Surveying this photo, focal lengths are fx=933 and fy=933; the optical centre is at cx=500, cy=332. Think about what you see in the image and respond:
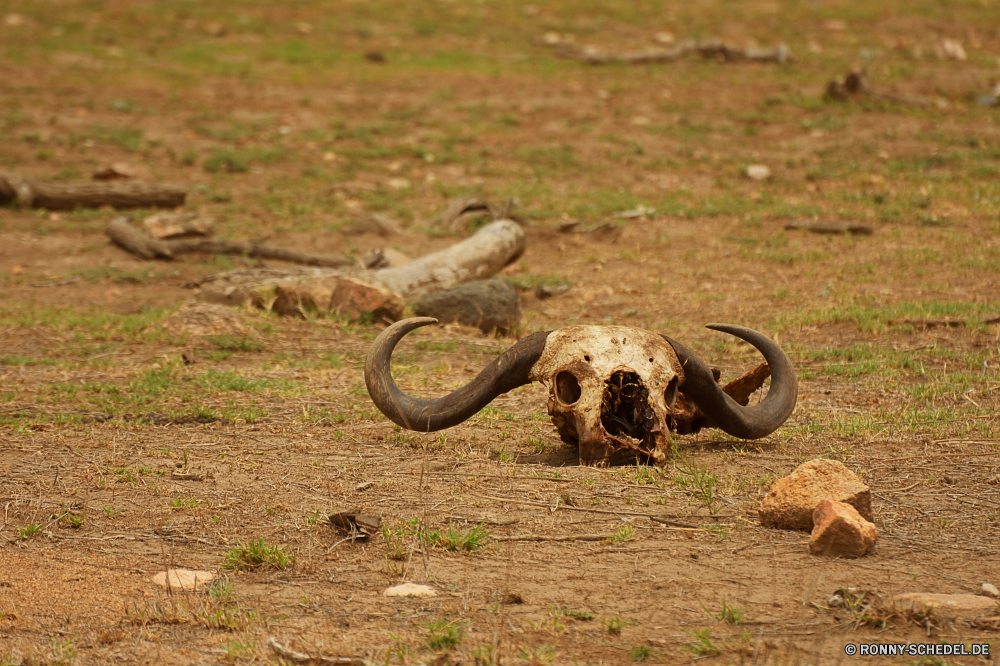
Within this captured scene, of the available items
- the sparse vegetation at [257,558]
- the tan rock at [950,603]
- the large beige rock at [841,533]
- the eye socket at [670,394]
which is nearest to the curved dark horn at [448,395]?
the eye socket at [670,394]

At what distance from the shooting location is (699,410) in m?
4.79

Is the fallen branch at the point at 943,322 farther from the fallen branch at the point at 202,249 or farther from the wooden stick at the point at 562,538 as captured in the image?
the fallen branch at the point at 202,249

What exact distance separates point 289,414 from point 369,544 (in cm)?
200

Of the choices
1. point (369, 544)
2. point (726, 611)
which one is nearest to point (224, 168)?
point (369, 544)

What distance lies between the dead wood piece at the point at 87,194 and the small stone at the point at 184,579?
869 centimetres

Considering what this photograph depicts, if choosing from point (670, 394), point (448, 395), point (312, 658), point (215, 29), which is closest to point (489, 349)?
point (448, 395)

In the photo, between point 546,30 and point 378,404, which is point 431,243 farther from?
point 546,30

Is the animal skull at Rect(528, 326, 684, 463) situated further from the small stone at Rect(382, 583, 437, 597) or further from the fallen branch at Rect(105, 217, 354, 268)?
the fallen branch at Rect(105, 217, 354, 268)

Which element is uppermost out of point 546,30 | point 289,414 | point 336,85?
point 546,30

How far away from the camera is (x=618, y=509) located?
3.96m

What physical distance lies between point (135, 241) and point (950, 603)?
881cm

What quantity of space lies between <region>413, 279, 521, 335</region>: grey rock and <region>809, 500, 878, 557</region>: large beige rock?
14.1 ft

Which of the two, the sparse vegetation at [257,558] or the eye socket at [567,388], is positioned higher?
the eye socket at [567,388]

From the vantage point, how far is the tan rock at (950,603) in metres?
2.98
